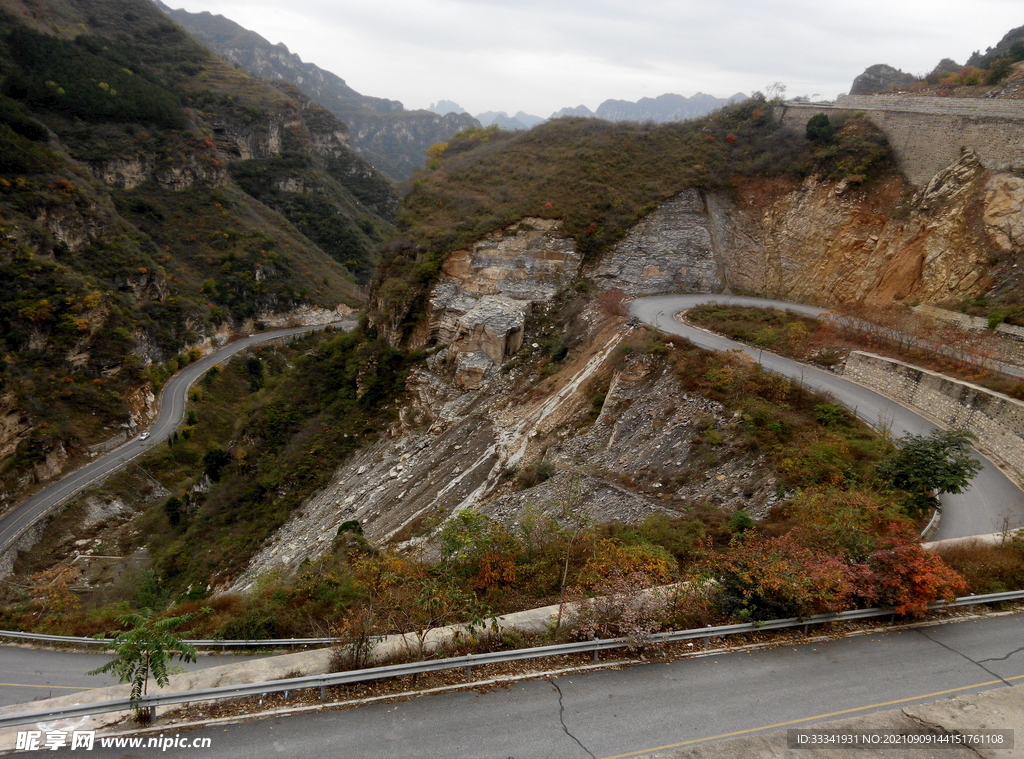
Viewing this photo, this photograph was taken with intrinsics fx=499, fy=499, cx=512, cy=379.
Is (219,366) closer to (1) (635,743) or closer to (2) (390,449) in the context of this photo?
(2) (390,449)

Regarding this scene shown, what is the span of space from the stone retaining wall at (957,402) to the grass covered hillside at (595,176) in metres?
14.1

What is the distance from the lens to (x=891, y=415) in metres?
14.9

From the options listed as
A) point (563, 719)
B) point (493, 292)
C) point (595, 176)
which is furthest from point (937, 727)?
point (595, 176)

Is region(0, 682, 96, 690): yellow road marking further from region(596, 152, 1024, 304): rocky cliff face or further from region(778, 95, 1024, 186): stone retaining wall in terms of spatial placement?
region(778, 95, 1024, 186): stone retaining wall

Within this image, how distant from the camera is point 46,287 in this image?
3881cm

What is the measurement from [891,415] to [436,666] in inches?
589

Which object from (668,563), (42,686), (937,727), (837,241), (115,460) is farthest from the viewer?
(115,460)

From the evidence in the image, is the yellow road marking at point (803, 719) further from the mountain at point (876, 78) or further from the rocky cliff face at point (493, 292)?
the mountain at point (876, 78)

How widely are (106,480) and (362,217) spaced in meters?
71.1

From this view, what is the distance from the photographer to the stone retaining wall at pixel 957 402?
42.0 feet

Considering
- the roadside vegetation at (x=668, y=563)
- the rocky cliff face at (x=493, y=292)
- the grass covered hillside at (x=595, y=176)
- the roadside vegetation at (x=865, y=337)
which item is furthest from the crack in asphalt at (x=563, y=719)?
the grass covered hillside at (x=595, y=176)

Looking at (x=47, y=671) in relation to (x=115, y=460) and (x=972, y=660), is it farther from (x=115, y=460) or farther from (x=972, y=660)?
(x=115, y=460)

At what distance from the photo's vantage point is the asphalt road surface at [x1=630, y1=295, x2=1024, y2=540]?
36.9ft

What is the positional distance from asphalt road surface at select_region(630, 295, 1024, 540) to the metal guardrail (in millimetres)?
2699
